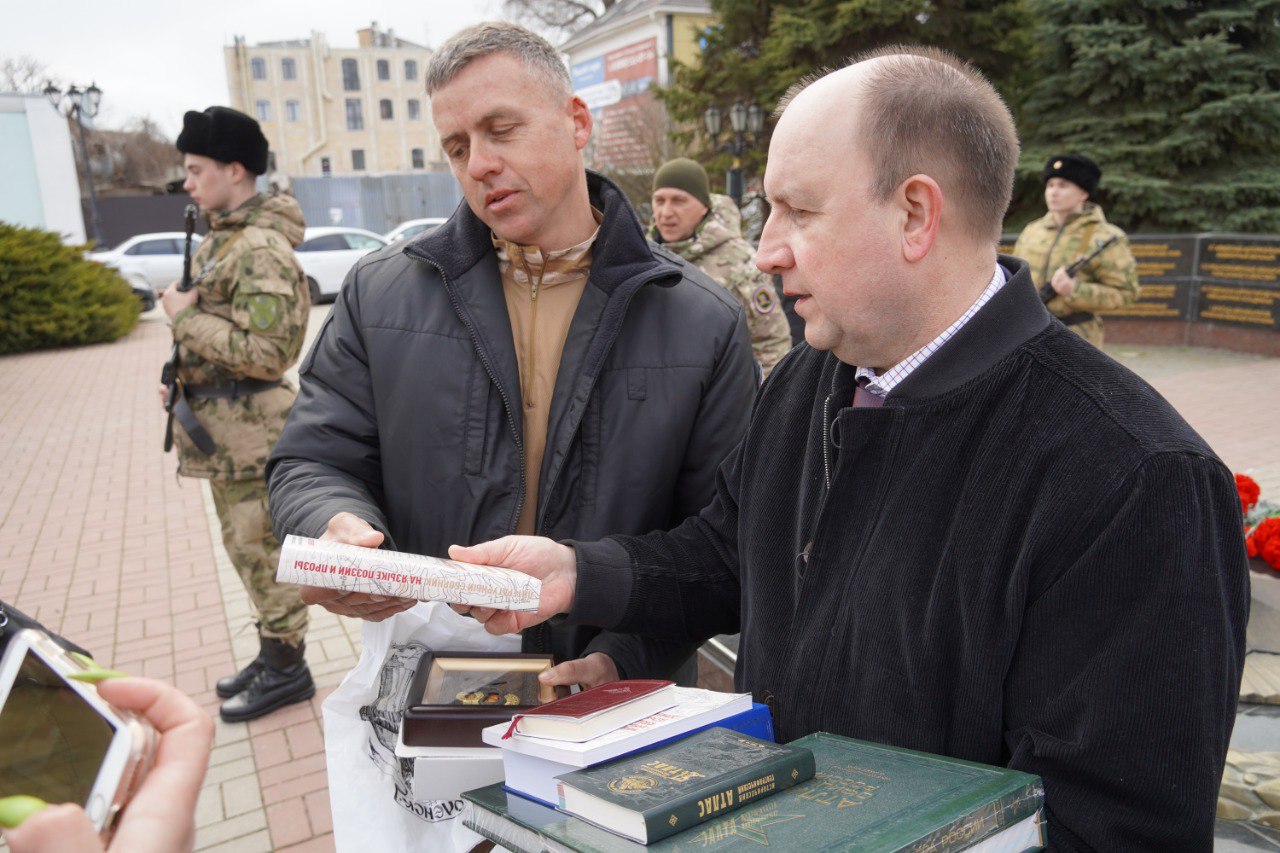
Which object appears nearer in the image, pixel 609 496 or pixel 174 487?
pixel 609 496

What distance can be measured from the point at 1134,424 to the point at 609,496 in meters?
1.12

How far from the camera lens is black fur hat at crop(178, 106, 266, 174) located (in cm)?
406

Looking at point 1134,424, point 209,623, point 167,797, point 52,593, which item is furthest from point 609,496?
point 52,593

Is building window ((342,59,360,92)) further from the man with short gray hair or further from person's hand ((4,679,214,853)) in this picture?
person's hand ((4,679,214,853))

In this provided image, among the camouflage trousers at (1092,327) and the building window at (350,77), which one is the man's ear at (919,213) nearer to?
the camouflage trousers at (1092,327)

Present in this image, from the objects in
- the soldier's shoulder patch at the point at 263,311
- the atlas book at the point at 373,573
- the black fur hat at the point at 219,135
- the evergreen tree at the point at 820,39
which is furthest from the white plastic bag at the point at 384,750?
the evergreen tree at the point at 820,39

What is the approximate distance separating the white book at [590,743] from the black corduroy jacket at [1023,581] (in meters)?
0.19

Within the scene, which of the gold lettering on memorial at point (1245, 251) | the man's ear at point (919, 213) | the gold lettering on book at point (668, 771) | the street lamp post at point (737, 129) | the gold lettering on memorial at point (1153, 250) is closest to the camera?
the gold lettering on book at point (668, 771)

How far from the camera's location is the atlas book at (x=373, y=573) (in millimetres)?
1439

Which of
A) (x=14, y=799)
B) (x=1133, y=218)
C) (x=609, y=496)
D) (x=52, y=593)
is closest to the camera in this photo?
(x=14, y=799)

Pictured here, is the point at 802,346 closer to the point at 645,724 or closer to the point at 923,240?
the point at 923,240

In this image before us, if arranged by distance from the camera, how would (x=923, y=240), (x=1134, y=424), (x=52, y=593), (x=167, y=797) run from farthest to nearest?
1. (x=52, y=593)
2. (x=923, y=240)
3. (x=1134, y=424)
4. (x=167, y=797)

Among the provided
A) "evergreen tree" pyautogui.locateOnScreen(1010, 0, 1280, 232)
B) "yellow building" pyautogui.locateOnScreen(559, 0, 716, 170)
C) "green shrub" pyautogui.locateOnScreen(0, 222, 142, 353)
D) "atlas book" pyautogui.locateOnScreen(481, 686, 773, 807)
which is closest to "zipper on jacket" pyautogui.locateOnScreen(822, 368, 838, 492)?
"atlas book" pyautogui.locateOnScreen(481, 686, 773, 807)

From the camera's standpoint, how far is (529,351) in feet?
7.36
